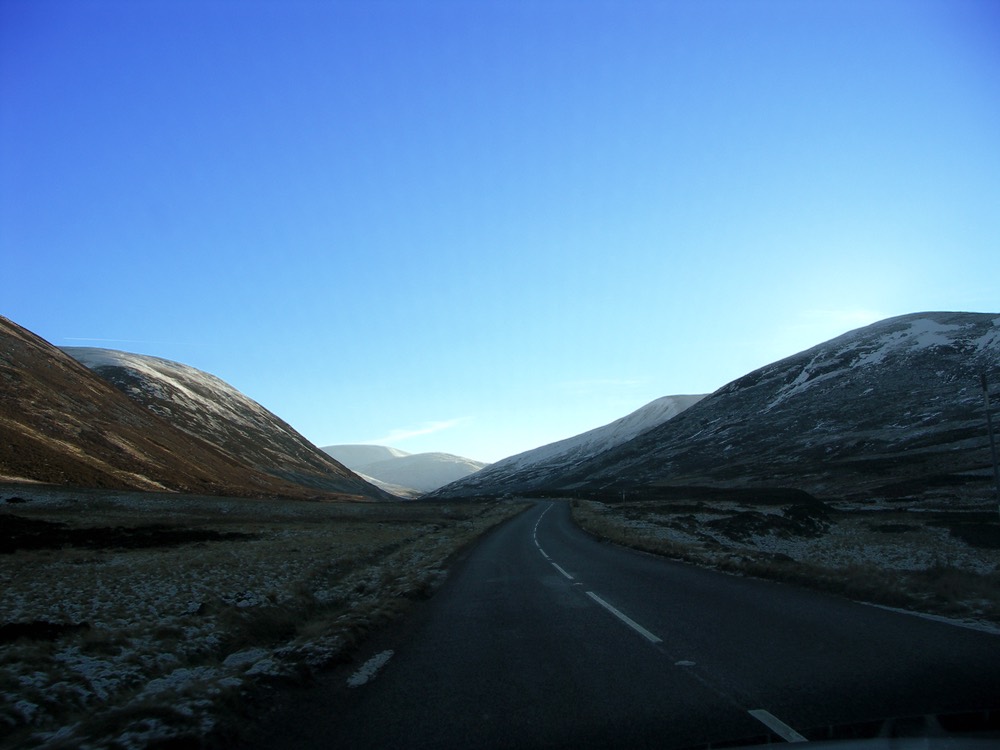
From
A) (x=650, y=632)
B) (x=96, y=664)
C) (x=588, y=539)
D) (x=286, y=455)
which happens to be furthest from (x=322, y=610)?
(x=286, y=455)

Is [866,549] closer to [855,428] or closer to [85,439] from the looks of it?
[85,439]

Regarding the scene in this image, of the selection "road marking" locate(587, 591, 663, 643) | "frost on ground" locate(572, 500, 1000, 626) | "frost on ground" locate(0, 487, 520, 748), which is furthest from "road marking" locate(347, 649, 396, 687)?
"frost on ground" locate(572, 500, 1000, 626)

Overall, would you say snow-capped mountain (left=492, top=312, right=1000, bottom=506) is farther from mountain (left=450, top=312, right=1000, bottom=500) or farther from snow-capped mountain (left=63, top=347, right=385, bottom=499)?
snow-capped mountain (left=63, top=347, right=385, bottom=499)

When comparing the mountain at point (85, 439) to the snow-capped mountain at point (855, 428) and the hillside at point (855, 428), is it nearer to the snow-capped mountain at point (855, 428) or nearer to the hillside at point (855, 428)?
the snow-capped mountain at point (855, 428)

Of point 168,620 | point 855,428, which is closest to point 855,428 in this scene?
point 855,428

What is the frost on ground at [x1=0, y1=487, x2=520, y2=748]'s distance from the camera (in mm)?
6746

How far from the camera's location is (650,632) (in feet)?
33.5

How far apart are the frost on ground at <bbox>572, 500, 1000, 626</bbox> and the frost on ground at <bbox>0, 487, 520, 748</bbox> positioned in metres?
9.40

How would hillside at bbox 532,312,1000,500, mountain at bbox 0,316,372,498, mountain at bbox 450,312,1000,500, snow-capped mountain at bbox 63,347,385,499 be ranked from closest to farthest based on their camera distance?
1. mountain at bbox 0,316,372,498
2. mountain at bbox 450,312,1000,500
3. hillside at bbox 532,312,1000,500
4. snow-capped mountain at bbox 63,347,385,499

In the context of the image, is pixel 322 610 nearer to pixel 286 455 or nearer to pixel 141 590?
pixel 141 590

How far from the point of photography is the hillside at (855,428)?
81375 mm

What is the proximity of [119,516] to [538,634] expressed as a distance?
154ft

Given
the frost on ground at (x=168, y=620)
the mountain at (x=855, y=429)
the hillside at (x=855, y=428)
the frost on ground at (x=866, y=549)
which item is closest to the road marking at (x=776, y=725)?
the frost on ground at (x=168, y=620)

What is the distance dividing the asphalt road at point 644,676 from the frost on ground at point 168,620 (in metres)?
1.03
